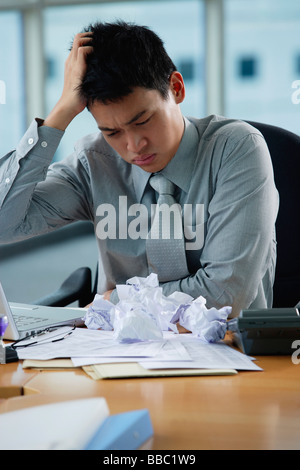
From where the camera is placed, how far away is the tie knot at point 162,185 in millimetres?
1637

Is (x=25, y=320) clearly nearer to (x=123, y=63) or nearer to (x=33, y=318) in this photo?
(x=33, y=318)

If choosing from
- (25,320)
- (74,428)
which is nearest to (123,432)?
(74,428)

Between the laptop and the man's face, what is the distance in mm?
431

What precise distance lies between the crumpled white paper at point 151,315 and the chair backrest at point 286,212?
1.96 feet

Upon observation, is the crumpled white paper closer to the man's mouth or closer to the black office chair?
the man's mouth

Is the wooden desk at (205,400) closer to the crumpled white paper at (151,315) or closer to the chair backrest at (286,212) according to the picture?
the crumpled white paper at (151,315)

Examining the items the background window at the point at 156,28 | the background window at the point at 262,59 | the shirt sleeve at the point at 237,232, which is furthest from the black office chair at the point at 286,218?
the background window at the point at 156,28

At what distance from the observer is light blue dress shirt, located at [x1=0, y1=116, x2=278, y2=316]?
151cm

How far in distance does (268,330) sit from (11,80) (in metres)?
6.04

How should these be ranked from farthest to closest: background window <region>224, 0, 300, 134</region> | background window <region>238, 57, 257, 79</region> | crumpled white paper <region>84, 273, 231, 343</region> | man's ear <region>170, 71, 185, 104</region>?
background window <region>238, 57, 257, 79</region>
background window <region>224, 0, 300, 134</region>
man's ear <region>170, 71, 185, 104</region>
crumpled white paper <region>84, 273, 231, 343</region>

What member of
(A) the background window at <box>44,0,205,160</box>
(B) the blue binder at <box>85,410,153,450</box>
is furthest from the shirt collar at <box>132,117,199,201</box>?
(A) the background window at <box>44,0,205,160</box>

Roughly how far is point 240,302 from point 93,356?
0.54m

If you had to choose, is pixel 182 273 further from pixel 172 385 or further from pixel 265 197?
pixel 172 385

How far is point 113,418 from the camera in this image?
72 centimetres
